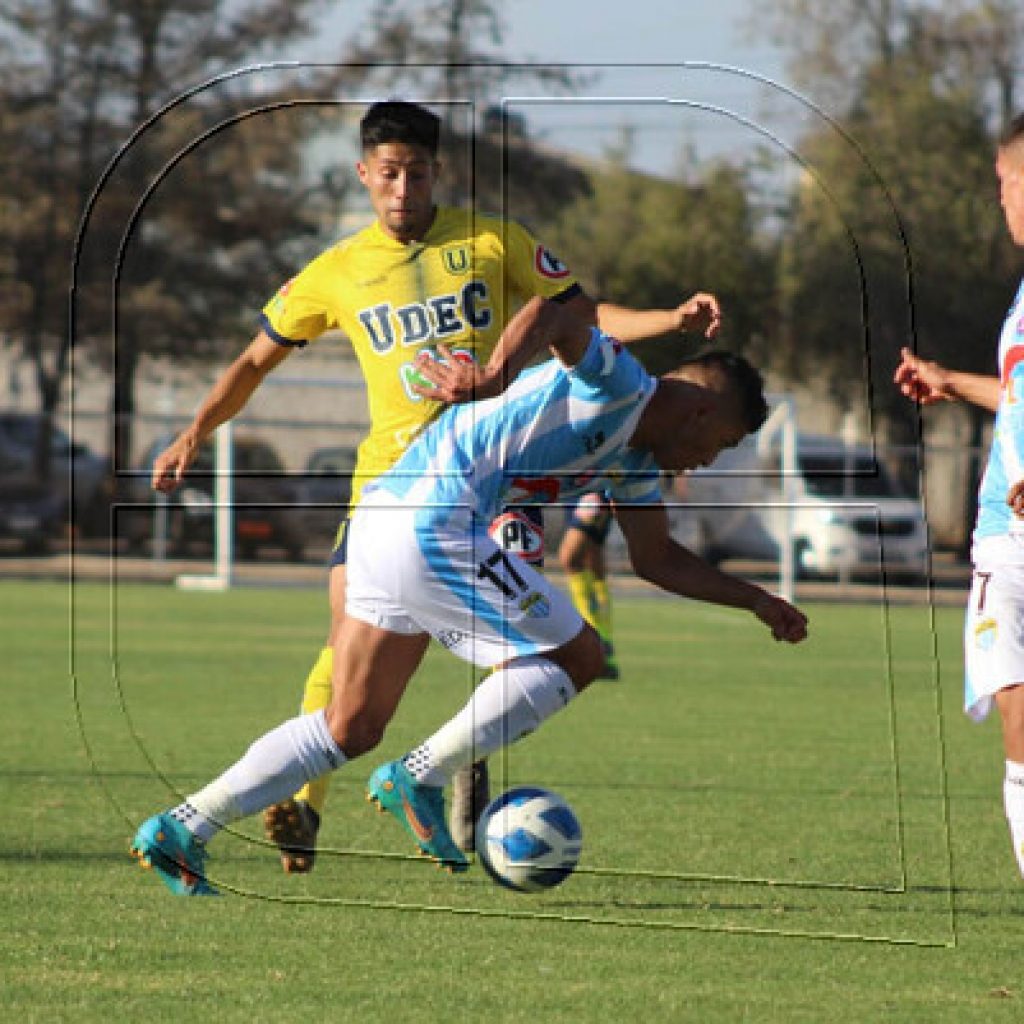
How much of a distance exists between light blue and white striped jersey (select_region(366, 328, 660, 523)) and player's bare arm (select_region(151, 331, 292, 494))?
840 millimetres

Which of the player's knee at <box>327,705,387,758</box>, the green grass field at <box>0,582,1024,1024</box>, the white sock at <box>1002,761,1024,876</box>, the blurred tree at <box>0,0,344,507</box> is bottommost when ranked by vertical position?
the green grass field at <box>0,582,1024,1024</box>

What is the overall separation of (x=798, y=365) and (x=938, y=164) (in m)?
14.4

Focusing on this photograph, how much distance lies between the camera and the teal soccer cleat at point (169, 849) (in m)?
6.18

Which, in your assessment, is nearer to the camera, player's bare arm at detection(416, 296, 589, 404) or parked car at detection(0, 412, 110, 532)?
player's bare arm at detection(416, 296, 589, 404)

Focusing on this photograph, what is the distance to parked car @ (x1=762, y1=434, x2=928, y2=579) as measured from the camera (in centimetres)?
2753

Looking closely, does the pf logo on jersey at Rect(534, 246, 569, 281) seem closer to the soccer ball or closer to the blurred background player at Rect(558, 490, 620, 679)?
the soccer ball

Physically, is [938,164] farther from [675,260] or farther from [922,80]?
[675,260]

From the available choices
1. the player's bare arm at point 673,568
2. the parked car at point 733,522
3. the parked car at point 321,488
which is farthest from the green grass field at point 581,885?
the parked car at point 321,488

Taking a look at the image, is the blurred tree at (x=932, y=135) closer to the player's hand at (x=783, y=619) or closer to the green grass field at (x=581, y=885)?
the green grass field at (x=581, y=885)

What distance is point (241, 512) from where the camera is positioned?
32.6 meters

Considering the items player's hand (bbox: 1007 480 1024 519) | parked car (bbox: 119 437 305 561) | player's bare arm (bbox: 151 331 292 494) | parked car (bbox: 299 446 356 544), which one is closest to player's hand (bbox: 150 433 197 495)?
player's bare arm (bbox: 151 331 292 494)

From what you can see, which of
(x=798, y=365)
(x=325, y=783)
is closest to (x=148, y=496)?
(x=798, y=365)

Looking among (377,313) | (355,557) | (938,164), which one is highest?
(938,164)

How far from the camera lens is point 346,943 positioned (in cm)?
562
